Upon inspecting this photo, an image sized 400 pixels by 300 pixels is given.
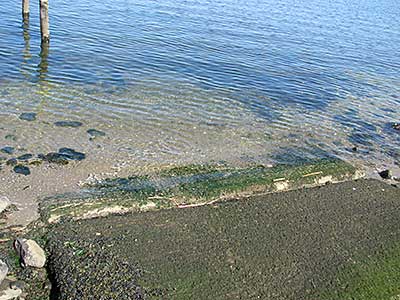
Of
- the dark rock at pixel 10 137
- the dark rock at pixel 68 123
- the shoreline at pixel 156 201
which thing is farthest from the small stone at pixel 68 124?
the shoreline at pixel 156 201

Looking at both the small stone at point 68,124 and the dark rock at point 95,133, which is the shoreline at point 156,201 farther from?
the small stone at point 68,124

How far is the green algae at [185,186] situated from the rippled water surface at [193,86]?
3.41ft

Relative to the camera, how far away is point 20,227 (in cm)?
917

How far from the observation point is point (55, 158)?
12297 millimetres

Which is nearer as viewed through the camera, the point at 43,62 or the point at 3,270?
the point at 3,270

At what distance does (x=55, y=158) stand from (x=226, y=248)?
5.59 meters

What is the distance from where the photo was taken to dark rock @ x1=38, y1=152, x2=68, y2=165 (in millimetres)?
12141

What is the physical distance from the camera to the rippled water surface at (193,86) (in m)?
14.4

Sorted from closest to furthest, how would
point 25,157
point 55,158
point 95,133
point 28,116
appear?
point 25,157, point 55,158, point 95,133, point 28,116

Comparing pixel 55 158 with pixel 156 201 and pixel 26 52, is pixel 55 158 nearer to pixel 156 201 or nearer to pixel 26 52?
pixel 156 201

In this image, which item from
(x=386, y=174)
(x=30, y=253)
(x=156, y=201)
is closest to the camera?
(x=30, y=253)

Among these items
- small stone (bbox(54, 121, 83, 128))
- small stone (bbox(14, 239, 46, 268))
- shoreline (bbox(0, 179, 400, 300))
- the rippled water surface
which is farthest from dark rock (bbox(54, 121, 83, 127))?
small stone (bbox(14, 239, 46, 268))

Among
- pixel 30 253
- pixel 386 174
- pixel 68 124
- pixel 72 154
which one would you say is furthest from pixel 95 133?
pixel 386 174

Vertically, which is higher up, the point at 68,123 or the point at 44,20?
the point at 44,20
